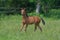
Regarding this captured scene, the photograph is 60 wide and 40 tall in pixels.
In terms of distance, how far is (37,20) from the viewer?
13906 millimetres

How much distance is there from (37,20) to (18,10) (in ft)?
55.2

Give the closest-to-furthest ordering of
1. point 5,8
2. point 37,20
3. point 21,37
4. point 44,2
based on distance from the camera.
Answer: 1. point 21,37
2. point 37,20
3. point 44,2
4. point 5,8

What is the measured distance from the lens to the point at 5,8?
29.9 metres

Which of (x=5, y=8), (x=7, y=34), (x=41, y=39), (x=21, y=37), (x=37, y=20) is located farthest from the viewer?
(x=5, y=8)

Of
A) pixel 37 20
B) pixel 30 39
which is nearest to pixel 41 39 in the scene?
pixel 30 39

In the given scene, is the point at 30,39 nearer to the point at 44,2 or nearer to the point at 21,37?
the point at 21,37

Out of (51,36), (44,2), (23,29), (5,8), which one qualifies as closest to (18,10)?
(5,8)

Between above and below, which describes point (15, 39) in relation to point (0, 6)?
above

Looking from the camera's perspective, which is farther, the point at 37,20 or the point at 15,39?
the point at 37,20

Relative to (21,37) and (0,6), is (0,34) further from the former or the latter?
(0,6)

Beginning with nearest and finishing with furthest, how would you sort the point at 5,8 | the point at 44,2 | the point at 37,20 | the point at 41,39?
the point at 41,39
the point at 37,20
the point at 44,2
the point at 5,8

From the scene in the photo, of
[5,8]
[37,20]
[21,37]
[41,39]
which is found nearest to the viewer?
[41,39]

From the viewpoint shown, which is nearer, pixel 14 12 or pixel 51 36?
pixel 51 36

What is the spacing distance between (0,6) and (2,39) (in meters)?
19.6
